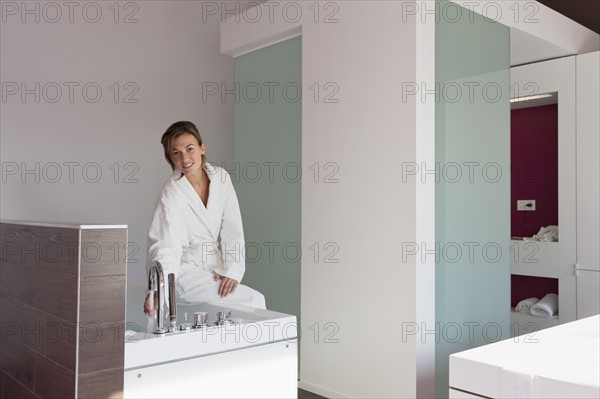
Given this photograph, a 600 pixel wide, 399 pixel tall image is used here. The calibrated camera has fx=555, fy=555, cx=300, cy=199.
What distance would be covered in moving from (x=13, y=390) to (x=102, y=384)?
640 millimetres

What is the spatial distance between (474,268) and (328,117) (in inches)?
46.7

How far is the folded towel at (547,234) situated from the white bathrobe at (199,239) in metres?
2.63

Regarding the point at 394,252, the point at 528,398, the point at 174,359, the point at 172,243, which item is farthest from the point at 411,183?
the point at 528,398

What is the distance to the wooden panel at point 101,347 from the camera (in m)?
1.56

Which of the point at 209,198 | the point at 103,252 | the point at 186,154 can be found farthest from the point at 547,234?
the point at 103,252

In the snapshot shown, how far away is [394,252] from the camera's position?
2852 millimetres

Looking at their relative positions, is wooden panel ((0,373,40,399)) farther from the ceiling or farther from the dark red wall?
the ceiling

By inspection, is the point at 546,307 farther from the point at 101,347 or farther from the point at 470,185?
the point at 101,347

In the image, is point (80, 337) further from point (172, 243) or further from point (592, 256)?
point (592, 256)

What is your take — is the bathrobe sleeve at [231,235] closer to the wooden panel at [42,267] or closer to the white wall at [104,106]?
the white wall at [104,106]

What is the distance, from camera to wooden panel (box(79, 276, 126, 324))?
5.16 ft

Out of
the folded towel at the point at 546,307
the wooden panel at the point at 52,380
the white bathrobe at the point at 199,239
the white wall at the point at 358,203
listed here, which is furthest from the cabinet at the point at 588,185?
the wooden panel at the point at 52,380

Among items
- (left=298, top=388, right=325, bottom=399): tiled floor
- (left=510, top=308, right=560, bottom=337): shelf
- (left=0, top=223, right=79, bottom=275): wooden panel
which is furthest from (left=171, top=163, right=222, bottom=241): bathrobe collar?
(left=510, top=308, right=560, bottom=337): shelf

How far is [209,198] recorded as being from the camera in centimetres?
243
